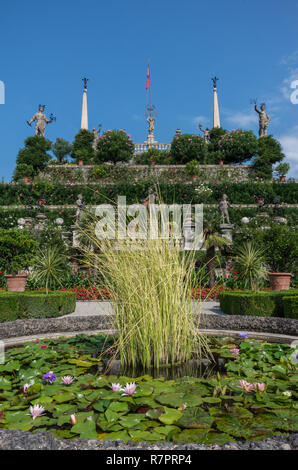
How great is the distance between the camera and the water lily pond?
1757mm

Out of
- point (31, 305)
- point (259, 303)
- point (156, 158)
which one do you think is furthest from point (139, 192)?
point (259, 303)

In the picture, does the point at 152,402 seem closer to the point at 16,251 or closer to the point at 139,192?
the point at 16,251

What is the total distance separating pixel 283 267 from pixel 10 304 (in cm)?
697

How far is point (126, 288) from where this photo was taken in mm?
3086

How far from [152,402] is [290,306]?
3752mm

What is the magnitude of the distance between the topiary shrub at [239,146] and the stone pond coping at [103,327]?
19.8 metres

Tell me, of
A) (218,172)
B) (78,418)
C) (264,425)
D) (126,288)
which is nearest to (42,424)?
(78,418)

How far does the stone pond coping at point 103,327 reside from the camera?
434cm

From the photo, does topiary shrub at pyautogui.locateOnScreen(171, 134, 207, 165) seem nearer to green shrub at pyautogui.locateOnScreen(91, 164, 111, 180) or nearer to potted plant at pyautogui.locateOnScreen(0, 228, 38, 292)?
green shrub at pyautogui.locateOnScreen(91, 164, 111, 180)

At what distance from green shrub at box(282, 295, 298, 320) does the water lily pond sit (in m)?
2.20

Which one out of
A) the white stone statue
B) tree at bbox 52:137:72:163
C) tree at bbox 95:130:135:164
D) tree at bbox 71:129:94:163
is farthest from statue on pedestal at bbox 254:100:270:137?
tree at bbox 52:137:72:163

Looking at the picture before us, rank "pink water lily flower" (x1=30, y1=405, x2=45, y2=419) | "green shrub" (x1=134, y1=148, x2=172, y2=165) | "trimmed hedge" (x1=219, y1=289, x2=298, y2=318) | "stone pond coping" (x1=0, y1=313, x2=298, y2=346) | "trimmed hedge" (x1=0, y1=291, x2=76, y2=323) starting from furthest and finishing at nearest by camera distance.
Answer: "green shrub" (x1=134, y1=148, x2=172, y2=165), "trimmed hedge" (x1=219, y1=289, x2=298, y2=318), "trimmed hedge" (x1=0, y1=291, x2=76, y2=323), "stone pond coping" (x1=0, y1=313, x2=298, y2=346), "pink water lily flower" (x1=30, y1=405, x2=45, y2=419)

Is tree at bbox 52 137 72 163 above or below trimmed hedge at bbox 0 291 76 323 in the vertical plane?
above

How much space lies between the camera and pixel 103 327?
16.3ft
